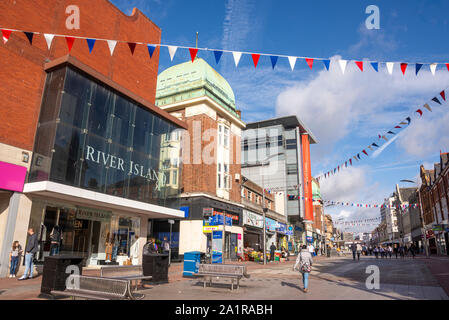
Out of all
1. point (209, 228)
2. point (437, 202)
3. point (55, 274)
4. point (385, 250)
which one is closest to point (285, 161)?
point (385, 250)

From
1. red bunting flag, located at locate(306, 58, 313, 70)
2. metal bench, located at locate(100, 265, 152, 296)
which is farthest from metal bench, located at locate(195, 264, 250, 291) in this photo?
red bunting flag, located at locate(306, 58, 313, 70)

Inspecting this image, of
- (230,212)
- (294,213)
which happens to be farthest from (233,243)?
(294,213)

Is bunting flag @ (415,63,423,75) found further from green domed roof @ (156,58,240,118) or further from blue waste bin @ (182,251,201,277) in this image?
green domed roof @ (156,58,240,118)

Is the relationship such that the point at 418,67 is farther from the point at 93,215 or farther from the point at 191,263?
the point at 93,215

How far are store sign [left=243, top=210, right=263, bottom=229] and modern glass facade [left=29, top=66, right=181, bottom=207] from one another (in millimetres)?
12675

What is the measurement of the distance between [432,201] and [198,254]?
52.1 m

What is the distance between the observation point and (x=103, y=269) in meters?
8.05

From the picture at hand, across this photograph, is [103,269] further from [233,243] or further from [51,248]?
[233,243]

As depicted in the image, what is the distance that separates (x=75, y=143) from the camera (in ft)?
48.1

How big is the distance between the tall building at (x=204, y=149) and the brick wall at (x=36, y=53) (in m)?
8.24

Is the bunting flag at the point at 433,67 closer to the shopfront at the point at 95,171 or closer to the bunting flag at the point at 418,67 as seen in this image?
the bunting flag at the point at 418,67

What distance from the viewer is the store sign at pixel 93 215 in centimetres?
1650

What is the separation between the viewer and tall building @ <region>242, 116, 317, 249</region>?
55.1m

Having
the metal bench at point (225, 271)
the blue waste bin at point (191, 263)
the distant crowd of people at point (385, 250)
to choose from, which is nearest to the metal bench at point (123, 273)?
the metal bench at point (225, 271)
